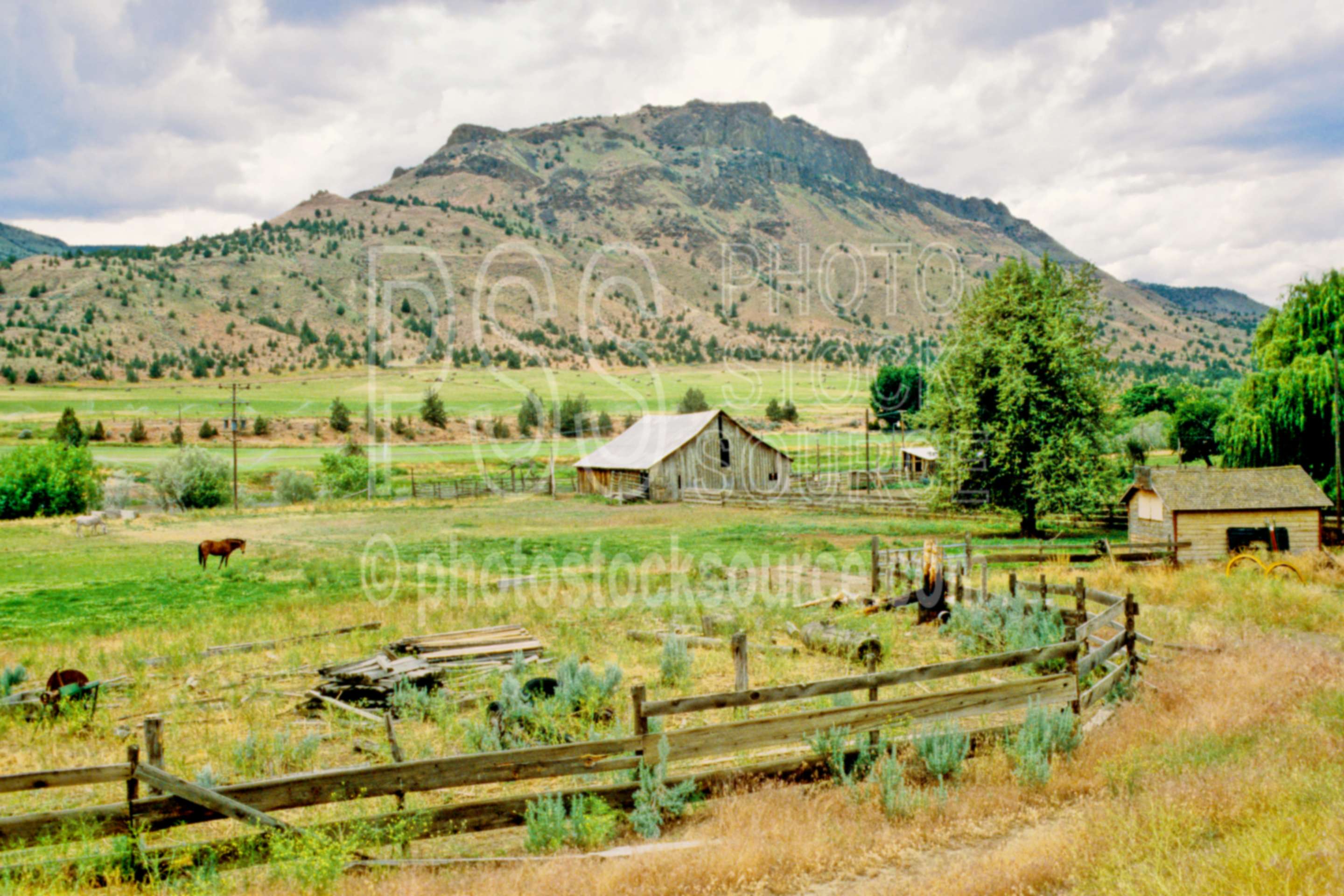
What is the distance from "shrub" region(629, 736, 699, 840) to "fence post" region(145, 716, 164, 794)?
3.92m

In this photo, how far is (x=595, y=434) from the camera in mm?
86250

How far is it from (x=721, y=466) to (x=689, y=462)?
248cm

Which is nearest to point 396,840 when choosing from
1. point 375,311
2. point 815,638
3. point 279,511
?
point 815,638

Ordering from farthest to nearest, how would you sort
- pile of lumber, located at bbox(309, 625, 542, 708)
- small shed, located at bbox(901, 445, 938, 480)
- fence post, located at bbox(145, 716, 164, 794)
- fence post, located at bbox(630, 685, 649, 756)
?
small shed, located at bbox(901, 445, 938, 480), pile of lumber, located at bbox(309, 625, 542, 708), fence post, located at bbox(630, 685, 649, 756), fence post, located at bbox(145, 716, 164, 794)

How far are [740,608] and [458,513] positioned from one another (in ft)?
103

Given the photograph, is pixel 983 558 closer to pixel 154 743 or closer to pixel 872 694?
pixel 872 694

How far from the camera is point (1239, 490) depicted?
25516 mm

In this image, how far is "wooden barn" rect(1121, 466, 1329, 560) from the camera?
25016 millimetres

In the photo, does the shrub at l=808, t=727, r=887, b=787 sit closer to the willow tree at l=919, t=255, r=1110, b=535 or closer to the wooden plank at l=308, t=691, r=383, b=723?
the wooden plank at l=308, t=691, r=383, b=723

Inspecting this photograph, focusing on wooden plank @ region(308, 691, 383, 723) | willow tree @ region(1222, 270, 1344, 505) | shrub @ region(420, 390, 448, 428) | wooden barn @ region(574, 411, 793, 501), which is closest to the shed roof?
wooden barn @ region(574, 411, 793, 501)

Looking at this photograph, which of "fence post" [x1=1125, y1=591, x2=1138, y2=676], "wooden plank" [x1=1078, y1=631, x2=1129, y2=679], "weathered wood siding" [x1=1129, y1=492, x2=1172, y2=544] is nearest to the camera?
"wooden plank" [x1=1078, y1=631, x2=1129, y2=679]

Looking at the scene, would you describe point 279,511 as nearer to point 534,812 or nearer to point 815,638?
point 815,638

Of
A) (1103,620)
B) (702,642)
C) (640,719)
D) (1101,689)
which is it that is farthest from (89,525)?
(1101,689)

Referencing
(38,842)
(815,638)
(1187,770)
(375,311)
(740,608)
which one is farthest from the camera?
(375,311)
